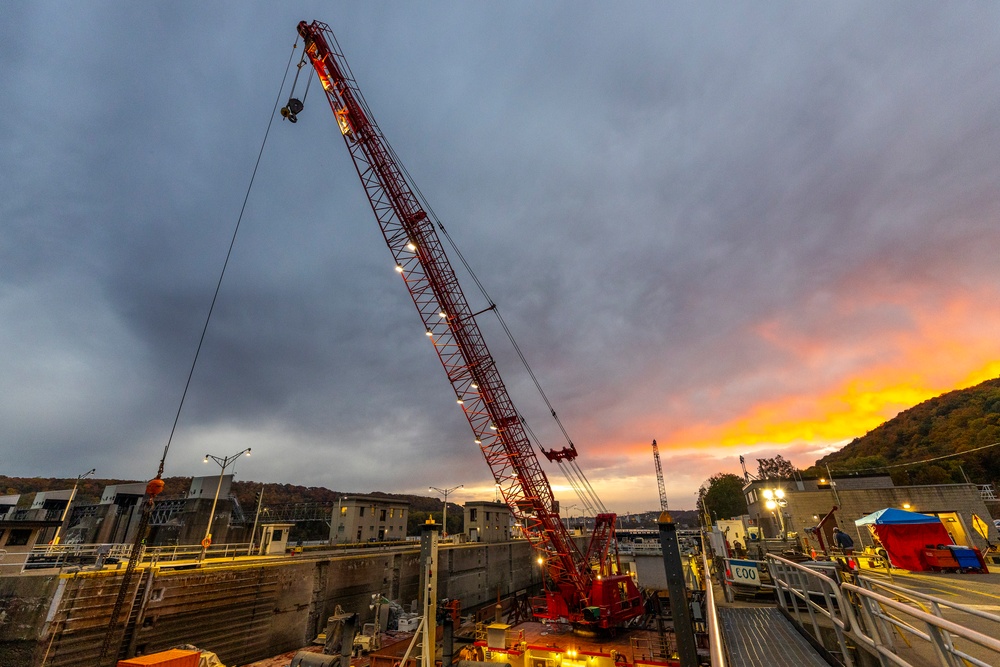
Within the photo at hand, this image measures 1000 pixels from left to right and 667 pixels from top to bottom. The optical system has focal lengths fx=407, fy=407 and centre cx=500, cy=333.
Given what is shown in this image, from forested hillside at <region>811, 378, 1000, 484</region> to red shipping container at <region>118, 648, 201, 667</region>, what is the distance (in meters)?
64.9

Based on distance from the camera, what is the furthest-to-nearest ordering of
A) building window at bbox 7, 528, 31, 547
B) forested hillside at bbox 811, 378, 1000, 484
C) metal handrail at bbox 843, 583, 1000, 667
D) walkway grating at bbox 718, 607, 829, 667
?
1. forested hillside at bbox 811, 378, 1000, 484
2. building window at bbox 7, 528, 31, 547
3. walkway grating at bbox 718, 607, 829, 667
4. metal handrail at bbox 843, 583, 1000, 667

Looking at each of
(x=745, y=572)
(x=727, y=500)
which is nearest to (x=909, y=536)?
(x=745, y=572)

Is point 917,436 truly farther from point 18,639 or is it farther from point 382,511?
point 18,639

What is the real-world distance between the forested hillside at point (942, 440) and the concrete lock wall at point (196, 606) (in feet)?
192

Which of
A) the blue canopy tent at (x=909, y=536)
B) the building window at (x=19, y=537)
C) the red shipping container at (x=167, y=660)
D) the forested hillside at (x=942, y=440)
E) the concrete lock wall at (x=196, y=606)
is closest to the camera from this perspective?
the red shipping container at (x=167, y=660)

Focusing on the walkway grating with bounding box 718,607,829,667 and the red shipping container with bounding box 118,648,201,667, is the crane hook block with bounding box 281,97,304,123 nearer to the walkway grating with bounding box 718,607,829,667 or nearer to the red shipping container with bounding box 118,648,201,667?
the red shipping container with bounding box 118,648,201,667

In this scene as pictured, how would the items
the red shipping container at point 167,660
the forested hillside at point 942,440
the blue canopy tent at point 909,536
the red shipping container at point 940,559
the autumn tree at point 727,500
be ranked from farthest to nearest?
the autumn tree at point 727,500
the forested hillside at point 942,440
the blue canopy tent at point 909,536
the red shipping container at point 940,559
the red shipping container at point 167,660

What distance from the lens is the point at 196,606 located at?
21.0 meters

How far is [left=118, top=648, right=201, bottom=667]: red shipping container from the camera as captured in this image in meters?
12.0

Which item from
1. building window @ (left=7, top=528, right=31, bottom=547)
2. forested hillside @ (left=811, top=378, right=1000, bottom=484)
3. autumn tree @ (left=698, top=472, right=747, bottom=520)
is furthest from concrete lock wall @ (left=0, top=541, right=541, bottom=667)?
autumn tree @ (left=698, top=472, right=747, bottom=520)

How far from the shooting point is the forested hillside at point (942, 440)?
6262 cm

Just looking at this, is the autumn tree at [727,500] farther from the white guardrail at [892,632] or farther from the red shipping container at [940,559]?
the white guardrail at [892,632]

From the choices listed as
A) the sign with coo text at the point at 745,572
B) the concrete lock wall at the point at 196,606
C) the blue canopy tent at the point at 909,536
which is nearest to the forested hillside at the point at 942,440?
the blue canopy tent at the point at 909,536

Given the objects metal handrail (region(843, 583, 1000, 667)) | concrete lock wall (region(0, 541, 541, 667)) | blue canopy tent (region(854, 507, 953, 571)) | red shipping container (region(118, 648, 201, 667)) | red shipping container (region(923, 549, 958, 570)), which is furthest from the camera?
concrete lock wall (region(0, 541, 541, 667))
